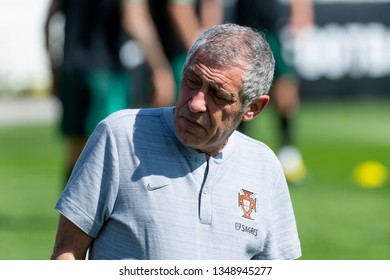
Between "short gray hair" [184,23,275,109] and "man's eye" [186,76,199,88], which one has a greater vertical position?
"short gray hair" [184,23,275,109]

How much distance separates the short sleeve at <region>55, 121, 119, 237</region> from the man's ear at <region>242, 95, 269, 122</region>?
466 mm

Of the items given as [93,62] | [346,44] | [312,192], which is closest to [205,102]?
[93,62]

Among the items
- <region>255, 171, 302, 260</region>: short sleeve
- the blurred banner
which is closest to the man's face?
<region>255, 171, 302, 260</region>: short sleeve

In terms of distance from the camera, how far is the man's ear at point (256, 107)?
3871 millimetres

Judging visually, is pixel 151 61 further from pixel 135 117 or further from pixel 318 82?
pixel 318 82

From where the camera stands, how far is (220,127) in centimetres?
378

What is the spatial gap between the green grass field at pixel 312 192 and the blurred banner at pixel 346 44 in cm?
397

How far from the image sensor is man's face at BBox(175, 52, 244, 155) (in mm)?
3676

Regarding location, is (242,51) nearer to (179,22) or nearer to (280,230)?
(280,230)

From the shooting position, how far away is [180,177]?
3.80 m

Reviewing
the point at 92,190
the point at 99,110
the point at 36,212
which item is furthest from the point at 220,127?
the point at 36,212

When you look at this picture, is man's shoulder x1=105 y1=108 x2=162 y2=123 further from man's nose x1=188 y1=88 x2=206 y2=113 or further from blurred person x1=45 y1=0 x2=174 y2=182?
blurred person x1=45 y1=0 x2=174 y2=182

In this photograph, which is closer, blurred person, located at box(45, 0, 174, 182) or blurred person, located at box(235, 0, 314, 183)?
blurred person, located at box(45, 0, 174, 182)

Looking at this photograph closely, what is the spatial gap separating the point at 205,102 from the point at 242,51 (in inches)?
7.9
